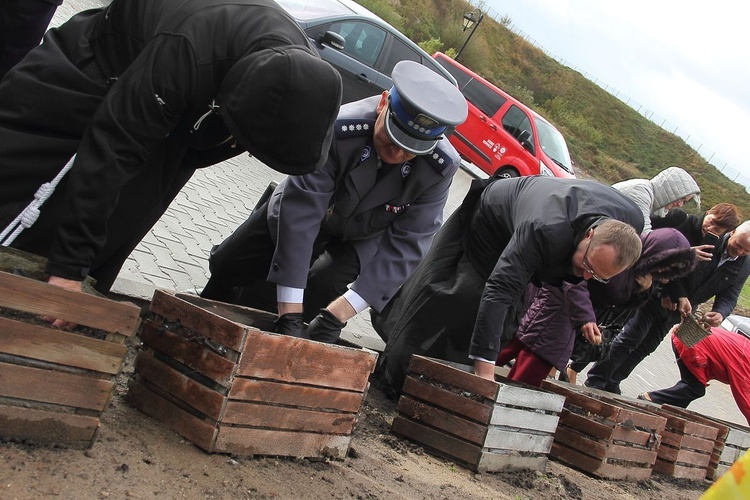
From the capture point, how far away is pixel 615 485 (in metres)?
4.93

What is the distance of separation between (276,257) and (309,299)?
60cm

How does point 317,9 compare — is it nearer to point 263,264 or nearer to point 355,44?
point 355,44

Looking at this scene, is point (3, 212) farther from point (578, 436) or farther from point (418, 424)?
point (578, 436)

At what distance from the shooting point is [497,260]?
4984 mm

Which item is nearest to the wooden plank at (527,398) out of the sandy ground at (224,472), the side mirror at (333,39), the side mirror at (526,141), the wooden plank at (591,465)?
the sandy ground at (224,472)

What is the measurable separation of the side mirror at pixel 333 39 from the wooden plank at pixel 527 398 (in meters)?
6.86

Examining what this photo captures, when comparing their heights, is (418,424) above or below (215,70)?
below

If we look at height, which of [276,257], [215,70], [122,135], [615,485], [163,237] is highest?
[215,70]

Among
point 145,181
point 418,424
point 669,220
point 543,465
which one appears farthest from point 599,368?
point 145,181

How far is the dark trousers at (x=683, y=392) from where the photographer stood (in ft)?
23.0

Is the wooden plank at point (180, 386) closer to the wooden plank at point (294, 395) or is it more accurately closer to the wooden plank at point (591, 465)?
the wooden plank at point (294, 395)

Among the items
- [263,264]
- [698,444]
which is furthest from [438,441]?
[698,444]

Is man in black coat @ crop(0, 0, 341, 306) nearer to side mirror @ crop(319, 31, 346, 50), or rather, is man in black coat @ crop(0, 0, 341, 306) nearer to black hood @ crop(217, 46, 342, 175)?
black hood @ crop(217, 46, 342, 175)

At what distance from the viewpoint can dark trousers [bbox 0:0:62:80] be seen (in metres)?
3.16
